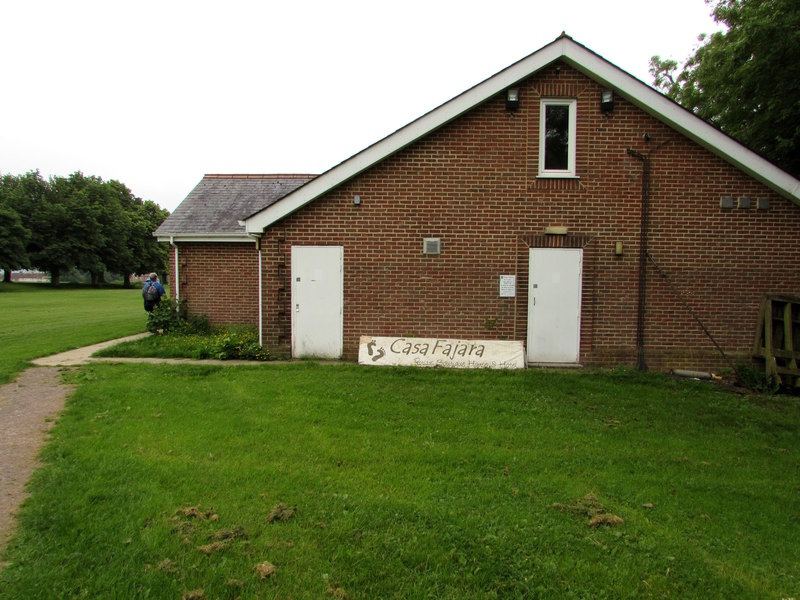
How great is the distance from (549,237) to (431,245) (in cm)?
223

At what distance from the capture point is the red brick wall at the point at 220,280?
13312mm

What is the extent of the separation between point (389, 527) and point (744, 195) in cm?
913

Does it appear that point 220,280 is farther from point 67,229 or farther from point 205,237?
point 67,229

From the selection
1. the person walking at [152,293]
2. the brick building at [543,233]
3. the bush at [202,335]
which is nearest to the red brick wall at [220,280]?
the bush at [202,335]

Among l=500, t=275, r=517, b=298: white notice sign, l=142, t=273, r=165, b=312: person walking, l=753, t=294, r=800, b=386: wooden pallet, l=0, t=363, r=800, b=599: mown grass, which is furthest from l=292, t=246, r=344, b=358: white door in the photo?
l=753, t=294, r=800, b=386: wooden pallet

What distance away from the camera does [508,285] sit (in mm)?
9172

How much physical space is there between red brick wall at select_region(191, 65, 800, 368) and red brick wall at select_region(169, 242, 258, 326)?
416 centimetres

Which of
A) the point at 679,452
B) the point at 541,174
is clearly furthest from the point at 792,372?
the point at 541,174

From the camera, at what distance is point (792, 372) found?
7.96m

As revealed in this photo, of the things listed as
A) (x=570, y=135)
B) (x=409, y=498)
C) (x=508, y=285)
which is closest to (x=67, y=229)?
(x=508, y=285)

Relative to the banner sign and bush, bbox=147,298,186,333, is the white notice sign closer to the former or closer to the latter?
the banner sign

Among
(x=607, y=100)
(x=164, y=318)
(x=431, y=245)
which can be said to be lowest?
(x=164, y=318)

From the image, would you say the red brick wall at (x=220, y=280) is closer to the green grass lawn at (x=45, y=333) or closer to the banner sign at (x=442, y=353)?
the green grass lawn at (x=45, y=333)

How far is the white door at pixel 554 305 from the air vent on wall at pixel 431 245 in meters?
1.77
